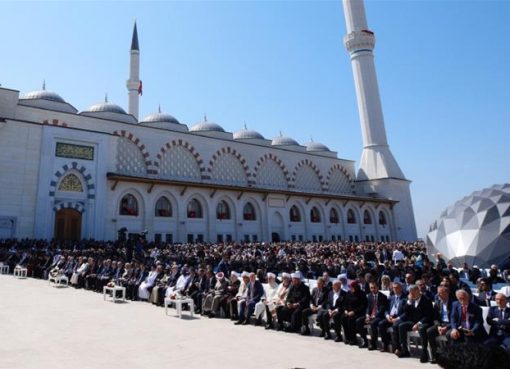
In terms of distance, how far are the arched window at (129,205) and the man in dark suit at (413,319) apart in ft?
66.8

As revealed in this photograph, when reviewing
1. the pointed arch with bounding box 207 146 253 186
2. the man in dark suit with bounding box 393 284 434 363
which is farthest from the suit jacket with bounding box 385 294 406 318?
the pointed arch with bounding box 207 146 253 186

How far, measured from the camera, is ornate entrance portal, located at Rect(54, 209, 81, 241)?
20.1 metres

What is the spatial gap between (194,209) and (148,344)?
2106 centimetres

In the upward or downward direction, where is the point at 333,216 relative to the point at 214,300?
upward

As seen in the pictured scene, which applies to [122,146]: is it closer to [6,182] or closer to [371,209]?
[6,182]

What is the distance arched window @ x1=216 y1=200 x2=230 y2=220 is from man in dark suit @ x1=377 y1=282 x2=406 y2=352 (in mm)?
21702

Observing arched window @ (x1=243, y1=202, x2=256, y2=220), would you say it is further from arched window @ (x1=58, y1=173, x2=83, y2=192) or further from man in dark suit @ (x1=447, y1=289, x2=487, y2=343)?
man in dark suit @ (x1=447, y1=289, x2=487, y2=343)

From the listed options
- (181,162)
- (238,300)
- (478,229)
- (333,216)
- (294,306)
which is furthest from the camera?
(333,216)

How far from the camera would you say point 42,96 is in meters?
26.4

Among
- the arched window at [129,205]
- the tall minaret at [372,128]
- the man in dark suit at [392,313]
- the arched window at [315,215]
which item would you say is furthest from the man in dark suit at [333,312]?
the tall minaret at [372,128]

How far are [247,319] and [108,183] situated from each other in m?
17.3

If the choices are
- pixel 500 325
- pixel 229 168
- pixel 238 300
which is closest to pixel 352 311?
pixel 500 325

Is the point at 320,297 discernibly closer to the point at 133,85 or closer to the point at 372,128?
the point at 133,85

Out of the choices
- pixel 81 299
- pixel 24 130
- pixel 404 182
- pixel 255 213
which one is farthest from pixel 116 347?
pixel 404 182
